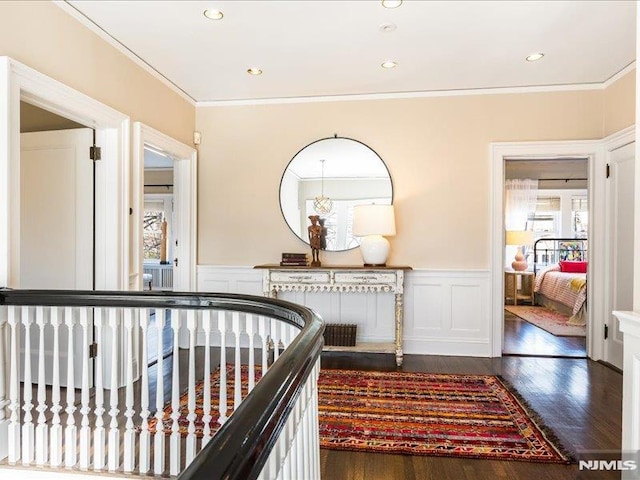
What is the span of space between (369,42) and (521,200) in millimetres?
5961

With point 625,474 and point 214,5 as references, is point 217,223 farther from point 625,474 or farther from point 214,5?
point 625,474

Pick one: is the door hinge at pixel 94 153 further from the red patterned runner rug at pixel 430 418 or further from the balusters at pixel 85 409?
the red patterned runner rug at pixel 430 418

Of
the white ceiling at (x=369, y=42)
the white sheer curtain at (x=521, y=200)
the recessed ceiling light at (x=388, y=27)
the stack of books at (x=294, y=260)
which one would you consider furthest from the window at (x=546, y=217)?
the recessed ceiling light at (x=388, y=27)

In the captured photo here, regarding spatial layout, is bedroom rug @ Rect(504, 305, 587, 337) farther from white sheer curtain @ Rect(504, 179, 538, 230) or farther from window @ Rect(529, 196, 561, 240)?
window @ Rect(529, 196, 561, 240)

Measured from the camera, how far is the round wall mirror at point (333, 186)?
4020 millimetres

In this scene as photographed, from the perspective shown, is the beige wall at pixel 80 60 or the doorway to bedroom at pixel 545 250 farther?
the doorway to bedroom at pixel 545 250

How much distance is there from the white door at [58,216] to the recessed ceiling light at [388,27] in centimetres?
230

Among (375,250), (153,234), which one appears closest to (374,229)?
(375,250)

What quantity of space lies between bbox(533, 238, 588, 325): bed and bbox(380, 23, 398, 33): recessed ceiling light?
4.12m

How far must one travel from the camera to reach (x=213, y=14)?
2.62 metres

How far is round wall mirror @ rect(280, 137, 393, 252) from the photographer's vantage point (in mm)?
4020

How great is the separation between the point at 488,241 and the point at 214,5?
10.2 ft

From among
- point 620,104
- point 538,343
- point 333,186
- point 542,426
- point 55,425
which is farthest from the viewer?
point 538,343

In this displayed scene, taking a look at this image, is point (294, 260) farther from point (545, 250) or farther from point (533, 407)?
point (545, 250)
